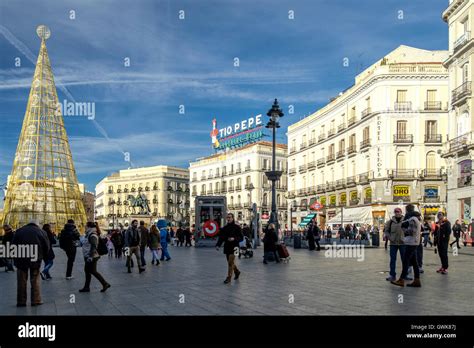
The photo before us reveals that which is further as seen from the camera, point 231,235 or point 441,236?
point 441,236

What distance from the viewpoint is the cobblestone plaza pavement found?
8.18 meters

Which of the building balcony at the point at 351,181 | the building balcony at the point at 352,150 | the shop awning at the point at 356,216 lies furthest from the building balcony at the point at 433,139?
the shop awning at the point at 356,216

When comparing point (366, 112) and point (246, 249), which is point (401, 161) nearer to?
point (366, 112)

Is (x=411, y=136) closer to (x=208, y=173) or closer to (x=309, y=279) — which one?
(x=309, y=279)

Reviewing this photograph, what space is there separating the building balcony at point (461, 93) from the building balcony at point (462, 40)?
99.9 inches

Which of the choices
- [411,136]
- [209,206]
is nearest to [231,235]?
[209,206]

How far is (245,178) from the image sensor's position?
80875 mm

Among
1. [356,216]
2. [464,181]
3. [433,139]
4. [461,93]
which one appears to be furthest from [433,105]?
[464,181]

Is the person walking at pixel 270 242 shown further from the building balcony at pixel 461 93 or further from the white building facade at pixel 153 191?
the white building facade at pixel 153 191

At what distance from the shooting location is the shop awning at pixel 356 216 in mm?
47306

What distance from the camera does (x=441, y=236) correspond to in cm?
1382

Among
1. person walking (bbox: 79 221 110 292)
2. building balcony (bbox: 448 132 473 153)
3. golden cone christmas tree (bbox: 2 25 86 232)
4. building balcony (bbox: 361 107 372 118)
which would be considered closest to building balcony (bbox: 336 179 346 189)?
building balcony (bbox: 361 107 372 118)

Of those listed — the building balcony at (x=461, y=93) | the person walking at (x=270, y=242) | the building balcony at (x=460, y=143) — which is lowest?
the person walking at (x=270, y=242)
